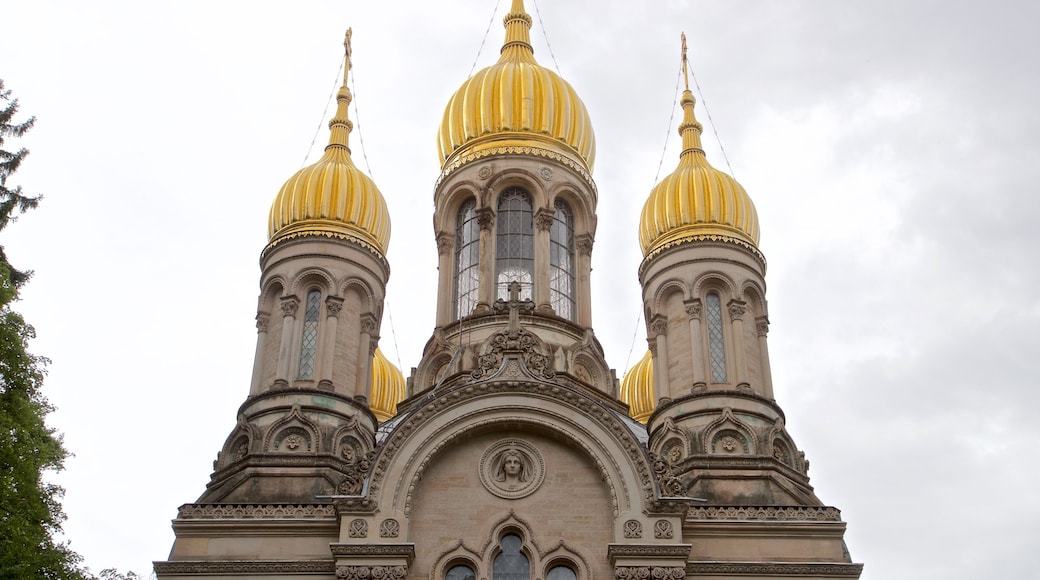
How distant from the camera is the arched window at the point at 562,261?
111ft

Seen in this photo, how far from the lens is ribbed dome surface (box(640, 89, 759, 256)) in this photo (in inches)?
1267

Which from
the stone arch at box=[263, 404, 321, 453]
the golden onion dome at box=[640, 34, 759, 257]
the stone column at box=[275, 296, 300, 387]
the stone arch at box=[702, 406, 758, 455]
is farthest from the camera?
the golden onion dome at box=[640, 34, 759, 257]

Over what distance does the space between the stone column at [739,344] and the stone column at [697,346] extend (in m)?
0.74

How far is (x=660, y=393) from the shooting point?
3070 centimetres

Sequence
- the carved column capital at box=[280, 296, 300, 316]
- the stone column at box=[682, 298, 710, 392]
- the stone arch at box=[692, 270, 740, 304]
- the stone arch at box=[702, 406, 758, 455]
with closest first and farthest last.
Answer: the stone arch at box=[702, 406, 758, 455]
the stone column at box=[682, 298, 710, 392]
the carved column capital at box=[280, 296, 300, 316]
the stone arch at box=[692, 270, 740, 304]

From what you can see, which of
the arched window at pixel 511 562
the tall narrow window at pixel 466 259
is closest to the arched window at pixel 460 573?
the arched window at pixel 511 562

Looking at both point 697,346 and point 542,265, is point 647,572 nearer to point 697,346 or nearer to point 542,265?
point 697,346

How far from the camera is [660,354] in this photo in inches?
1226

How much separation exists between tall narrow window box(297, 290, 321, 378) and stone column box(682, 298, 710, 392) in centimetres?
912

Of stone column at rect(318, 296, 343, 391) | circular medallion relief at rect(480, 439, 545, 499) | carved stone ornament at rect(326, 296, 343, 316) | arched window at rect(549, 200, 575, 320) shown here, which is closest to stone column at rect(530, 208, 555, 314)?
arched window at rect(549, 200, 575, 320)

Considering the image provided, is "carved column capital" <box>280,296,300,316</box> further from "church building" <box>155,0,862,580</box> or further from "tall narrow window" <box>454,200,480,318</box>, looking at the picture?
"tall narrow window" <box>454,200,480,318</box>

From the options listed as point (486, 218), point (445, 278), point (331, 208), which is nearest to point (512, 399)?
point (331, 208)

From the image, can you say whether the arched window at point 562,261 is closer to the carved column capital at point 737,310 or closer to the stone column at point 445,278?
the stone column at point 445,278

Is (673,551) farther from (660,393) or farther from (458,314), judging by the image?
(458,314)
